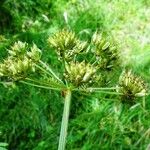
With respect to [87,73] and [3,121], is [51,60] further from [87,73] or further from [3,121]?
[87,73]

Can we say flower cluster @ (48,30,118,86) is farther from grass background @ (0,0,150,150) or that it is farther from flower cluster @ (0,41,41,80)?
grass background @ (0,0,150,150)

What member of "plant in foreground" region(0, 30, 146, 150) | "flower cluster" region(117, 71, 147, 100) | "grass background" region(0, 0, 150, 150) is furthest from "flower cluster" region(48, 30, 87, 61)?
"grass background" region(0, 0, 150, 150)

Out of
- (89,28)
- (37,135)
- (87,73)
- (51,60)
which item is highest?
(89,28)

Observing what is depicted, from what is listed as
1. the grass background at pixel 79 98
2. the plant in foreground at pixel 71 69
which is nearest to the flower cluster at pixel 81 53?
the plant in foreground at pixel 71 69

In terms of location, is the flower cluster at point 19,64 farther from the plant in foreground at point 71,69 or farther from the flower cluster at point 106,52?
the flower cluster at point 106,52

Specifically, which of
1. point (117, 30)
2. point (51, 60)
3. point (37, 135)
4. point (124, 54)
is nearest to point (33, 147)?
point (37, 135)

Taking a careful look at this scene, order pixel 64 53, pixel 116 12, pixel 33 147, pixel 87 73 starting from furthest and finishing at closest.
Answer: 1. pixel 116 12
2. pixel 33 147
3. pixel 64 53
4. pixel 87 73

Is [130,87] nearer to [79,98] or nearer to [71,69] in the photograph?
[71,69]
